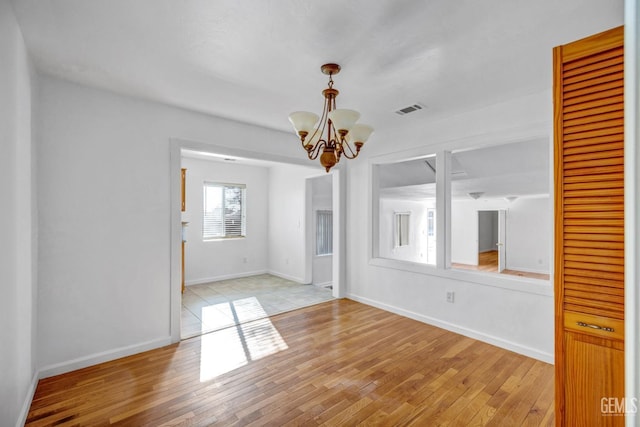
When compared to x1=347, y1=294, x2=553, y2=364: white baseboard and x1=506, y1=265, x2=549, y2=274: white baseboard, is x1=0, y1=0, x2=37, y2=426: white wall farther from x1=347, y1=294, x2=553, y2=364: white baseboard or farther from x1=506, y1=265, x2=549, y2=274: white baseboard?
x1=506, y1=265, x2=549, y2=274: white baseboard

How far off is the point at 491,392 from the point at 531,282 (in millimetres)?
1131

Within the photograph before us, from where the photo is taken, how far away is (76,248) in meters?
2.53

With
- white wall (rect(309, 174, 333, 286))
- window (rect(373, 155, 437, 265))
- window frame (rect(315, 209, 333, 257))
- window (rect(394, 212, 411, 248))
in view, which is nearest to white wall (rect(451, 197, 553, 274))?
window (rect(373, 155, 437, 265))

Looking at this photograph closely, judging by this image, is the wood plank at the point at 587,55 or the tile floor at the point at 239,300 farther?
the tile floor at the point at 239,300

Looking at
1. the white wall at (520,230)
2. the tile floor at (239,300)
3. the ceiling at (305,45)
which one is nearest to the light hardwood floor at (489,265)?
the white wall at (520,230)

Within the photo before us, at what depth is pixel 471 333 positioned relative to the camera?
3.17 metres

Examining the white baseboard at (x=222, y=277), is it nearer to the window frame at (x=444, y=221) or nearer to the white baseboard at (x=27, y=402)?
the window frame at (x=444, y=221)

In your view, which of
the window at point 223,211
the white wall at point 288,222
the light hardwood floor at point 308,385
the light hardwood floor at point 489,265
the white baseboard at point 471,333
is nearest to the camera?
the light hardwood floor at point 308,385

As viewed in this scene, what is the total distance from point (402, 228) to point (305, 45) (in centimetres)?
757

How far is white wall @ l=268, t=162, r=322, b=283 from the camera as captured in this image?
5.66 meters

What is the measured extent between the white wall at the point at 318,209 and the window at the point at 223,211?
1576 millimetres

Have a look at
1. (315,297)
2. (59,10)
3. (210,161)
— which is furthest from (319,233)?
(59,10)

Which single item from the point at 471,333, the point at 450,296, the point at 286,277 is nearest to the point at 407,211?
the point at 286,277

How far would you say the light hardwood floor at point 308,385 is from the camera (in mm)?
1925
